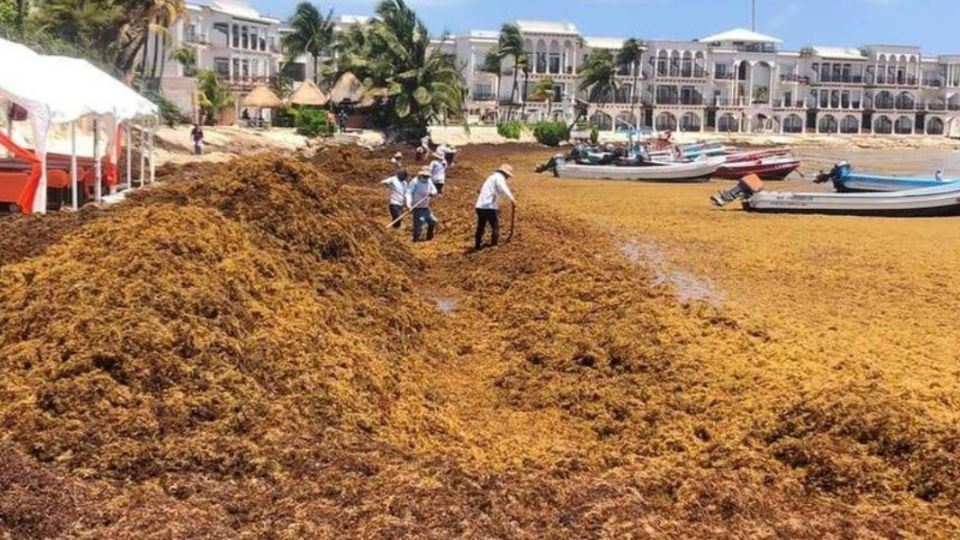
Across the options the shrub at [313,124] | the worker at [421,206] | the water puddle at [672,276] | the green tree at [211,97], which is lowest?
the water puddle at [672,276]

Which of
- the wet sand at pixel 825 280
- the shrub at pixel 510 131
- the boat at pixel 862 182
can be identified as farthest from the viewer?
the shrub at pixel 510 131

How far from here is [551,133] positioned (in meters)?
68.6

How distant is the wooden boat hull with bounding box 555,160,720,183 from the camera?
3647cm

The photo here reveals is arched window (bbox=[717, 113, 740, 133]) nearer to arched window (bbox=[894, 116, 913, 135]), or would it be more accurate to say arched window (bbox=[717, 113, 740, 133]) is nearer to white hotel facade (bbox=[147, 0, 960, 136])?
white hotel facade (bbox=[147, 0, 960, 136])

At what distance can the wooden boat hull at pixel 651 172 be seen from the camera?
3647 cm

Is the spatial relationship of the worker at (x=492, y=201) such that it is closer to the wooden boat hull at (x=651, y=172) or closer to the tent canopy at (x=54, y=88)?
the tent canopy at (x=54, y=88)

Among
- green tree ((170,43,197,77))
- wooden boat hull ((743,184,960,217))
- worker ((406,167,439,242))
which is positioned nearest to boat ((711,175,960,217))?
wooden boat hull ((743,184,960,217))

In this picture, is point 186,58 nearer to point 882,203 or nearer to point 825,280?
point 882,203

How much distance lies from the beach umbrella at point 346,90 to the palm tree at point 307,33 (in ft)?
59.1

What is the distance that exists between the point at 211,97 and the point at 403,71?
1165cm

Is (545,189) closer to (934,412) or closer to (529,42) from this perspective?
(934,412)

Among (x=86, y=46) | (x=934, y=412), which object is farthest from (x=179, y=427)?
(x=86, y=46)

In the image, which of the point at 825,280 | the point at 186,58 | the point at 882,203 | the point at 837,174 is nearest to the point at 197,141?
the point at 186,58

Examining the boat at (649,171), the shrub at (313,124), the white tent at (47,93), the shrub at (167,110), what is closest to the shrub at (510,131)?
the shrub at (313,124)
